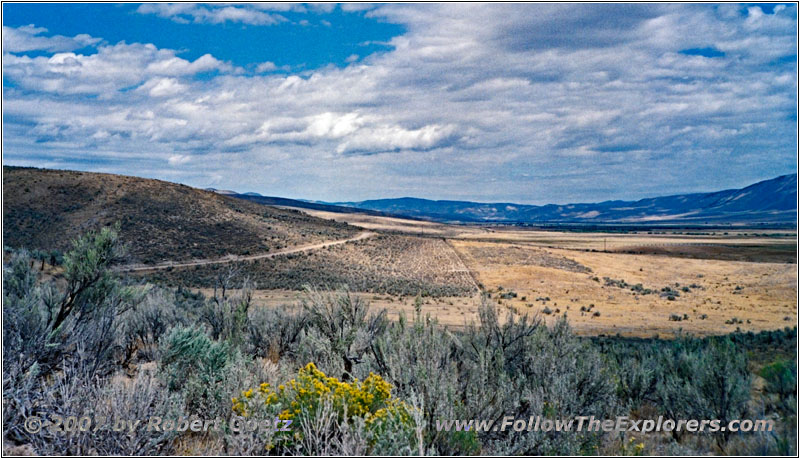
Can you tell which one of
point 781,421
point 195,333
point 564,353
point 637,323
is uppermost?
point 195,333

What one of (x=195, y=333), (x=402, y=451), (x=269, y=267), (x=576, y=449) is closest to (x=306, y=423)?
(x=402, y=451)

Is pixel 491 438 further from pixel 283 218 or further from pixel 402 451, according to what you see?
pixel 283 218

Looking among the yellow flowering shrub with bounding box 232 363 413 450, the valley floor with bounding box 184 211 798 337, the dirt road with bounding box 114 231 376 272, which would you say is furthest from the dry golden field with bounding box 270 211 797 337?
the dirt road with bounding box 114 231 376 272

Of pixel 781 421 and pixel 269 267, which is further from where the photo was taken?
pixel 269 267

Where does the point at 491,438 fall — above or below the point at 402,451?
below

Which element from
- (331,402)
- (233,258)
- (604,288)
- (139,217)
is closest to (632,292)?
(604,288)
